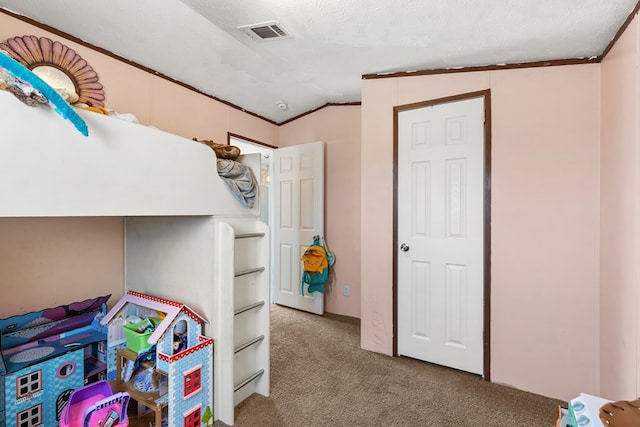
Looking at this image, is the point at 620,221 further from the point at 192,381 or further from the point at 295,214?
the point at 295,214

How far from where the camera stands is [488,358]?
215 cm

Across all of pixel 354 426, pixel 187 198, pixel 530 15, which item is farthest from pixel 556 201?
pixel 187 198

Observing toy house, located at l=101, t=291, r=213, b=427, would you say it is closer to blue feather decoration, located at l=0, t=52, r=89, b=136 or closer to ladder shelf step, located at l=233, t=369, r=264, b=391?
ladder shelf step, located at l=233, t=369, r=264, b=391

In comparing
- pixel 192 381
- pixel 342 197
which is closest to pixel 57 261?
pixel 192 381

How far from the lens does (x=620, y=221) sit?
1.60 metres

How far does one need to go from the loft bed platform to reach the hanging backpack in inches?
69.7

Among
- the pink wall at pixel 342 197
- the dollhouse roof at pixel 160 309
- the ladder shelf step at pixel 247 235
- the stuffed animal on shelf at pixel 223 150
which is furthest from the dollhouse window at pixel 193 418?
the pink wall at pixel 342 197

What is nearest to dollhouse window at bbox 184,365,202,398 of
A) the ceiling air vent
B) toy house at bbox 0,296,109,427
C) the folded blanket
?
toy house at bbox 0,296,109,427

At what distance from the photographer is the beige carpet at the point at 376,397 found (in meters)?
1.75

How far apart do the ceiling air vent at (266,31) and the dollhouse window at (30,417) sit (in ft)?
7.88

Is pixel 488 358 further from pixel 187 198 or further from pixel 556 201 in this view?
pixel 187 198

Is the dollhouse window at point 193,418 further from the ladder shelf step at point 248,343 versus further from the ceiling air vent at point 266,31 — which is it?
the ceiling air vent at point 266,31

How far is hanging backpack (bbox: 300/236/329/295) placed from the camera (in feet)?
10.9

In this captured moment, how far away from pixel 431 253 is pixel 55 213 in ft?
7.38
